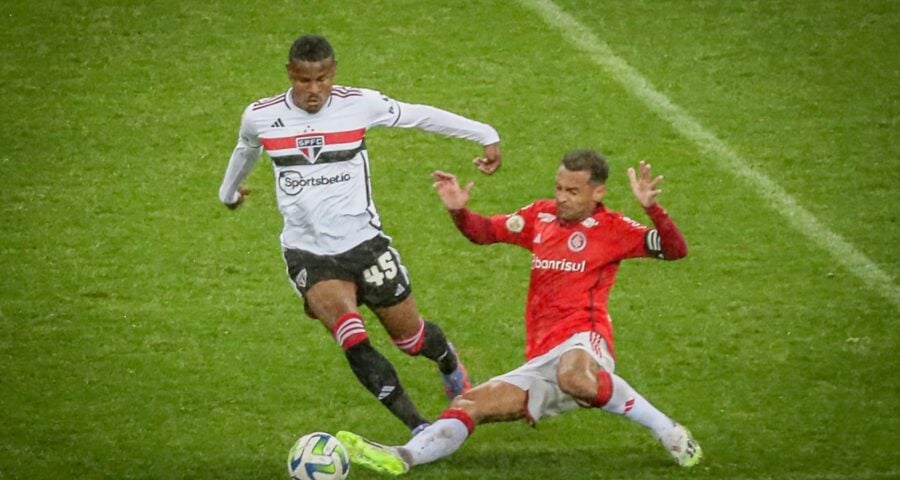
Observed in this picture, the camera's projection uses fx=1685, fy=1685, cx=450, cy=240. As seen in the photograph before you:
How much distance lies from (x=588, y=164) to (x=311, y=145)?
1578mm

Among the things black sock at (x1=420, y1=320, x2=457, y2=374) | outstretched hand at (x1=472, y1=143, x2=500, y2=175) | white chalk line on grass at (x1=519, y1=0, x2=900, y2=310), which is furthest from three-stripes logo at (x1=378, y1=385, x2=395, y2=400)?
white chalk line on grass at (x1=519, y1=0, x2=900, y2=310)

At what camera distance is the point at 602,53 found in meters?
14.7

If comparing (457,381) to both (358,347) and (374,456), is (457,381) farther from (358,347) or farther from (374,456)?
(374,456)

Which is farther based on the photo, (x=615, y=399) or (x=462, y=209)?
(x=462, y=209)

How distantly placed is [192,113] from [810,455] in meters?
6.69

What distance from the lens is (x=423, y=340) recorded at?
9.82 meters

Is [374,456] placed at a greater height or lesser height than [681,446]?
lesser

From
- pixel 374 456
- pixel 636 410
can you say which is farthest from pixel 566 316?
pixel 374 456

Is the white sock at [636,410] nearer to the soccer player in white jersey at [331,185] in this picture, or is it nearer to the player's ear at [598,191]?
the player's ear at [598,191]

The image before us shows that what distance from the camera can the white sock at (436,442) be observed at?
8875 millimetres

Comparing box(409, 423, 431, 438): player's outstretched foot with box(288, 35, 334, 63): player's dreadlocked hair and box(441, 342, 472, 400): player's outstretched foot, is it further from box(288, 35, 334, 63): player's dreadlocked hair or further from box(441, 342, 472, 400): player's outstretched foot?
box(288, 35, 334, 63): player's dreadlocked hair

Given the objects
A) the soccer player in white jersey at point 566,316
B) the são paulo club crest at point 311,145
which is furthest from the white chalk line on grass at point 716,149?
the são paulo club crest at point 311,145

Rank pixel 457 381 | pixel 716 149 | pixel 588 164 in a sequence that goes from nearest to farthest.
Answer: pixel 588 164, pixel 457 381, pixel 716 149

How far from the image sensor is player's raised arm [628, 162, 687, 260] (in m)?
8.81
